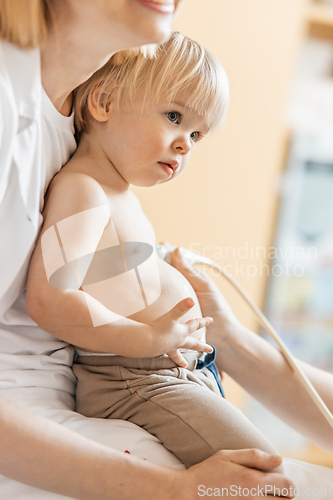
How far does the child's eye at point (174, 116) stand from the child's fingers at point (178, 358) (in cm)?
36

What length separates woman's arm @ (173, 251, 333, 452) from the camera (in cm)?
80

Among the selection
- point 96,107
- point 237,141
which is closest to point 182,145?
point 96,107

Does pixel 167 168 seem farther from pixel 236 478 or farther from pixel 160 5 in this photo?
pixel 236 478

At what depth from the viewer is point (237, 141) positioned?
1.41 m

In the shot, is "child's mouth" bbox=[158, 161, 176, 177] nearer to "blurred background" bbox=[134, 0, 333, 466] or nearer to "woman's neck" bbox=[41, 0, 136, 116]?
"woman's neck" bbox=[41, 0, 136, 116]

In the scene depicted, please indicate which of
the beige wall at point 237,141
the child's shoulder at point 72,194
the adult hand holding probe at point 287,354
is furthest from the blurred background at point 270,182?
the child's shoulder at point 72,194

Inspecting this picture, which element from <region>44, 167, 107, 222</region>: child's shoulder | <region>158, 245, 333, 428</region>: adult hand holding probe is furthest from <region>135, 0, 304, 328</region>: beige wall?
<region>44, 167, 107, 222</region>: child's shoulder

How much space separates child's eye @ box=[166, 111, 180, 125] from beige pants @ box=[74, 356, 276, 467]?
1.23 feet

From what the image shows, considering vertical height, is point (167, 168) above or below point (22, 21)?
below

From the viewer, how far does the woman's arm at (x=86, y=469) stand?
1.61ft

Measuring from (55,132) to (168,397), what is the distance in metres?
0.40

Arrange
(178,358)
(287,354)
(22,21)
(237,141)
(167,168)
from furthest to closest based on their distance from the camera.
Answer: (237,141), (287,354), (167,168), (178,358), (22,21)

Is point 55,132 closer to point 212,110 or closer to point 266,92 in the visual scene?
point 212,110

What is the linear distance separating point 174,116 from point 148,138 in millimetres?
63
